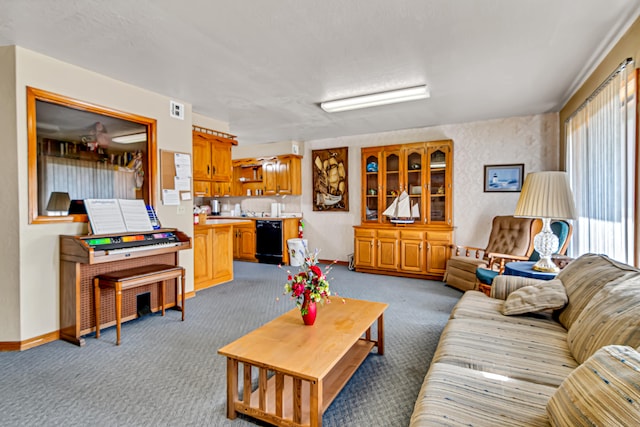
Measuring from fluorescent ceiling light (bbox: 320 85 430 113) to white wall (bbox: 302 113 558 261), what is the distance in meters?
1.80

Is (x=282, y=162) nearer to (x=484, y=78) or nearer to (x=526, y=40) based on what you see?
(x=484, y=78)

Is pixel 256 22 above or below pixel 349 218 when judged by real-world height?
above

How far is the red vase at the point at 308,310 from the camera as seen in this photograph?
2.02 m

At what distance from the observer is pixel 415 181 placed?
5.40 meters

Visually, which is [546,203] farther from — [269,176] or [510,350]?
[269,176]

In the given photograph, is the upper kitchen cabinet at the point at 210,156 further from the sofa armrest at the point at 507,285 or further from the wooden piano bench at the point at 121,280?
the sofa armrest at the point at 507,285

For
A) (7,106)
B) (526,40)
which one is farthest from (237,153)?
(526,40)

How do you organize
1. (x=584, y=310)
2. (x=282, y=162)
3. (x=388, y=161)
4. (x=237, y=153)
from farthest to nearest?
1. (x=237, y=153)
2. (x=282, y=162)
3. (x=388, y=161)
4. (x=584, y=310)

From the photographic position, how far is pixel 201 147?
4.54 meters

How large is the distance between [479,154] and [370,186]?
1828 mm

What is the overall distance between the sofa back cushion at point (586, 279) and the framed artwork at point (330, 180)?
13.6ft

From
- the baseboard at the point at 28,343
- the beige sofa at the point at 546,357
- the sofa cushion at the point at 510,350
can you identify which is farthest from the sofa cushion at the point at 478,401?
the baseboard at the point at 28,343

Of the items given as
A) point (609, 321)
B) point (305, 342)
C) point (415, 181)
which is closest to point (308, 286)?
point (305, 342)

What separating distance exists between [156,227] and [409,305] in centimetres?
301
